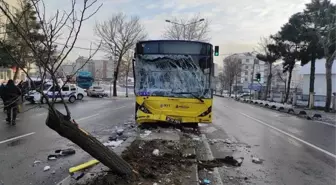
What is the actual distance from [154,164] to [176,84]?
5.75 meters

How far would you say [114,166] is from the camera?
16.0ft

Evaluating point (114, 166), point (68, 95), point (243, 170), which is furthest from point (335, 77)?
point (114, 166)

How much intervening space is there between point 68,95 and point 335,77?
40.5 metres

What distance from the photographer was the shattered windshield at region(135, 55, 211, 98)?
11586 millimetres

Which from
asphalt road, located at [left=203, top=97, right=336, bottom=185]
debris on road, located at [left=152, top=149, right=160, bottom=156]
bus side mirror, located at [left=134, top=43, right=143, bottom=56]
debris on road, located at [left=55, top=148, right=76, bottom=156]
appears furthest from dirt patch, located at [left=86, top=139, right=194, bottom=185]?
bus side mirror, located at [left=134, top=43, right=143, bottom=56]

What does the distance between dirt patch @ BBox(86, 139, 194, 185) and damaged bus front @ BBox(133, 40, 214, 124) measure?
3.16 meters

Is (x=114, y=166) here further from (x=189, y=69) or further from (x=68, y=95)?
(x=68, y=95)

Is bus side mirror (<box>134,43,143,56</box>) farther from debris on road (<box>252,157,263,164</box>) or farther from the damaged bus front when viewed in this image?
debris on road (<box>252,157,263,164</box>)

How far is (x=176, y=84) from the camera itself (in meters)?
11.6

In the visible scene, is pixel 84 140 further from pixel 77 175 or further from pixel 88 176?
pixel 77 175

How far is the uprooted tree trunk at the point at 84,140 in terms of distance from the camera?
4.15 m

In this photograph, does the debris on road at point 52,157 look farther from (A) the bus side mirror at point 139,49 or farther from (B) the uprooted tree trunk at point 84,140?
(A) the bus side mirror at point 139,49

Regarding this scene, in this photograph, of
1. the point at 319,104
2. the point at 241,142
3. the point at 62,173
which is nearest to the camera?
the point at 62,173

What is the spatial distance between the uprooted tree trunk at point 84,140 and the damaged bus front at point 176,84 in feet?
21.3
